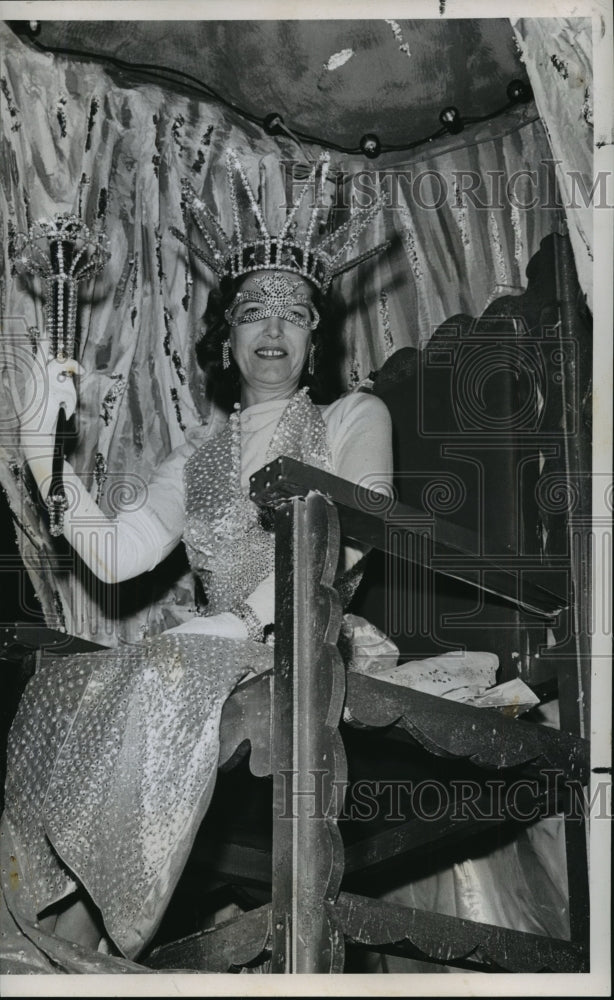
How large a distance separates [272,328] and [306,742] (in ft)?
3.01

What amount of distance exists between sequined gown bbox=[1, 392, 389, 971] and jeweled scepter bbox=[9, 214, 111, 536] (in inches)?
11.0

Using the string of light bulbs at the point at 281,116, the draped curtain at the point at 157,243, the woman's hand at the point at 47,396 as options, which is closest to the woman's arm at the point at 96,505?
the woman's hand at the point at 47,396

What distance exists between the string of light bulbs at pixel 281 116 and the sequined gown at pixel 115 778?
1151 millimetres

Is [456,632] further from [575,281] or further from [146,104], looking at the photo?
[146,104]

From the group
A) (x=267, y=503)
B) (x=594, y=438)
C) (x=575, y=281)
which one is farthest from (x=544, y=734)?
(x=575, y=281)

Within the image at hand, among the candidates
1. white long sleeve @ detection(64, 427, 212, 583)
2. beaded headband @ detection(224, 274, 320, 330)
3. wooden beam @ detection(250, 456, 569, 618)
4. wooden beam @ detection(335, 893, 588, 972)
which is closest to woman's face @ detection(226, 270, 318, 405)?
beaded headband @ detection(224, 274, 320, 330)

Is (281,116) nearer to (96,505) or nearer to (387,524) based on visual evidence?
(96,505)

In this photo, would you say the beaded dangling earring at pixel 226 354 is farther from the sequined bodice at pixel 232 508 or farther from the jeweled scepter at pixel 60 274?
the jeweled scepter at pixel 60 274

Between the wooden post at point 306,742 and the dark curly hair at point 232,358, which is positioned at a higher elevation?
the dark curly hair at point 232,358

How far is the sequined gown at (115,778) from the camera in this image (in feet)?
7.03

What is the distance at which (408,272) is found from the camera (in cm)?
309

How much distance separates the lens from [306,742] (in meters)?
2.04

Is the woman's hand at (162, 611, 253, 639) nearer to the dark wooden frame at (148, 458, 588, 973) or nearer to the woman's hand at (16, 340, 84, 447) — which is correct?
the dark wooden frame at (148, 458, 588, 973)

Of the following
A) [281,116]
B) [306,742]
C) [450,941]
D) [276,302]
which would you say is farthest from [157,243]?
[450,941]
